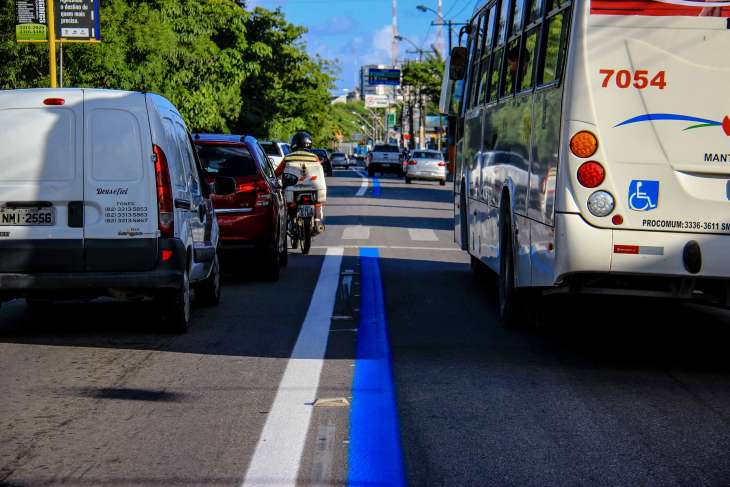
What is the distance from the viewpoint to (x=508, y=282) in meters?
10.4

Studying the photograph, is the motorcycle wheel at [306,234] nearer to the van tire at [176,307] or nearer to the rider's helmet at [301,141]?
the rider's helmet at [301,141]

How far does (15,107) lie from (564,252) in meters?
4.27

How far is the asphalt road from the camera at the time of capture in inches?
221

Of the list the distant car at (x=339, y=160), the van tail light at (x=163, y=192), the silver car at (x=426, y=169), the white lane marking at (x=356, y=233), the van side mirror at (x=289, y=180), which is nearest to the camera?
the van tail light at (x=163, y=192)

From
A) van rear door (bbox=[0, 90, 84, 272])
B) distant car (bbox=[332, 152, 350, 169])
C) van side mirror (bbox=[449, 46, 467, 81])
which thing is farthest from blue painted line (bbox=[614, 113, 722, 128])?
distant car (bbox=[332, 152, 350, 169])

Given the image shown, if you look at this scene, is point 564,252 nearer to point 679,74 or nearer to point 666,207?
point 666,207

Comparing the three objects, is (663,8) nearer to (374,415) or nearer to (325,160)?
(374,415)

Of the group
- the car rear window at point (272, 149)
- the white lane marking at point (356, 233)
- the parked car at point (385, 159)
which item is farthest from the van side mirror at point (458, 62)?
the parked car at point (385, 159)

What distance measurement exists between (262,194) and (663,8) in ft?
23.0

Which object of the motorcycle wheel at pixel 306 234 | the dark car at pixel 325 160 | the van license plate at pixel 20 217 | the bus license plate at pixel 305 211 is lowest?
the dark car at pixel 325 160

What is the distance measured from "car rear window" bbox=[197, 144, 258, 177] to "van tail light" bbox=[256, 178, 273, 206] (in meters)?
0.12

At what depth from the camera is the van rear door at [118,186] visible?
9.41m

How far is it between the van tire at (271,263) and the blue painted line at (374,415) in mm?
3246

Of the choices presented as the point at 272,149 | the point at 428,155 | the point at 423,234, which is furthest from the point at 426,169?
the point at 423,234
